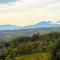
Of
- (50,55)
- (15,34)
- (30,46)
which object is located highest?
(15,34)

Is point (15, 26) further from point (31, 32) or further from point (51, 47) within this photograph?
point (51, 47)

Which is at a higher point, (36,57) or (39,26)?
(39,26)

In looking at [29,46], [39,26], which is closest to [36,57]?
[29,46]

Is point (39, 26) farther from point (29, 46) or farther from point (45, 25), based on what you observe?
point (29, 46)

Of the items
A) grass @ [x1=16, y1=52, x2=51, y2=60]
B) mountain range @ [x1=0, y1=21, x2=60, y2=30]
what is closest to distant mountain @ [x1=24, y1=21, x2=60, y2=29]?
mountain range @ [x1=0, y1=21, x2=60, y2=30]

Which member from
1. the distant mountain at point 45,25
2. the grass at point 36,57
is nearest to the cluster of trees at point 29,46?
the grass at point 36,57

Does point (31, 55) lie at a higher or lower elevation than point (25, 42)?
lower

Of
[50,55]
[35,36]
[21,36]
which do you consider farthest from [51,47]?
[21,36]

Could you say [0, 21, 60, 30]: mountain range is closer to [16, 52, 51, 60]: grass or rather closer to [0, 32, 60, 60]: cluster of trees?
[0, 32, 60, 60]: cluster of trees
